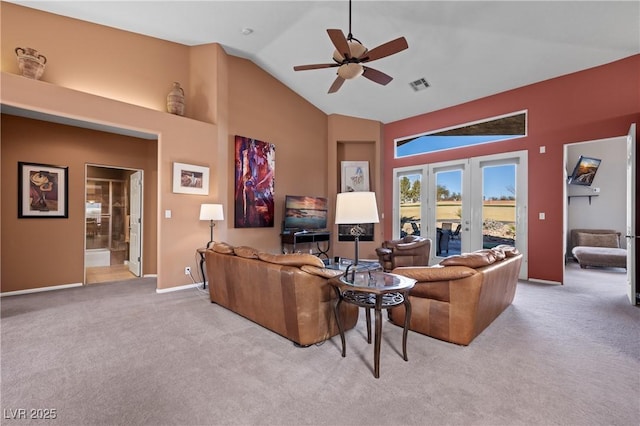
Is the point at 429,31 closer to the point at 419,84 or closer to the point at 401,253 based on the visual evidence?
the point at 419,84

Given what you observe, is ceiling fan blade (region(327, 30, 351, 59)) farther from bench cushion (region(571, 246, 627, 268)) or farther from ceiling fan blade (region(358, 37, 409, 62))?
bench cushion (region(571, 246, 627, 268))

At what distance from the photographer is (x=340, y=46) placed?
3068 mm

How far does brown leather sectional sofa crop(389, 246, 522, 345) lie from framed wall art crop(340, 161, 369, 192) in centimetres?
457

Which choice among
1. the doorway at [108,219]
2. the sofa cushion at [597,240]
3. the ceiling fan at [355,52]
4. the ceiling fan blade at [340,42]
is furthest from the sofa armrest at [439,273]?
the sofa cushion at [597,240]

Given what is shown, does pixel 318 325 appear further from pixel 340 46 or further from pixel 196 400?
pixel 340 46

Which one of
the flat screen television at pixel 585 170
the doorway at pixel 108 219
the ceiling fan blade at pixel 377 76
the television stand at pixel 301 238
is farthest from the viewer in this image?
the flat screen television at pixel 585 170

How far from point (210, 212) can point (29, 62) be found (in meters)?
2.68

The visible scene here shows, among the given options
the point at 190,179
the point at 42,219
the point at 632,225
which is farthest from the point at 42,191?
the point at 632,225

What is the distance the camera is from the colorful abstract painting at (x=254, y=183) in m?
5.39

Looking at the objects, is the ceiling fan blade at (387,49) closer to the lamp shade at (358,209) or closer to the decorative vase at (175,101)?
the lamp shade at (358,209)

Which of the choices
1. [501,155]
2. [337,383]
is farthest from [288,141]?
[337,383]

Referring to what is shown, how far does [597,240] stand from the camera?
6723 millimetres

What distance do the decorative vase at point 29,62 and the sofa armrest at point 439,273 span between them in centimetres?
479

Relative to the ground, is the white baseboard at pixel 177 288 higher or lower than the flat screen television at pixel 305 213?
lower
